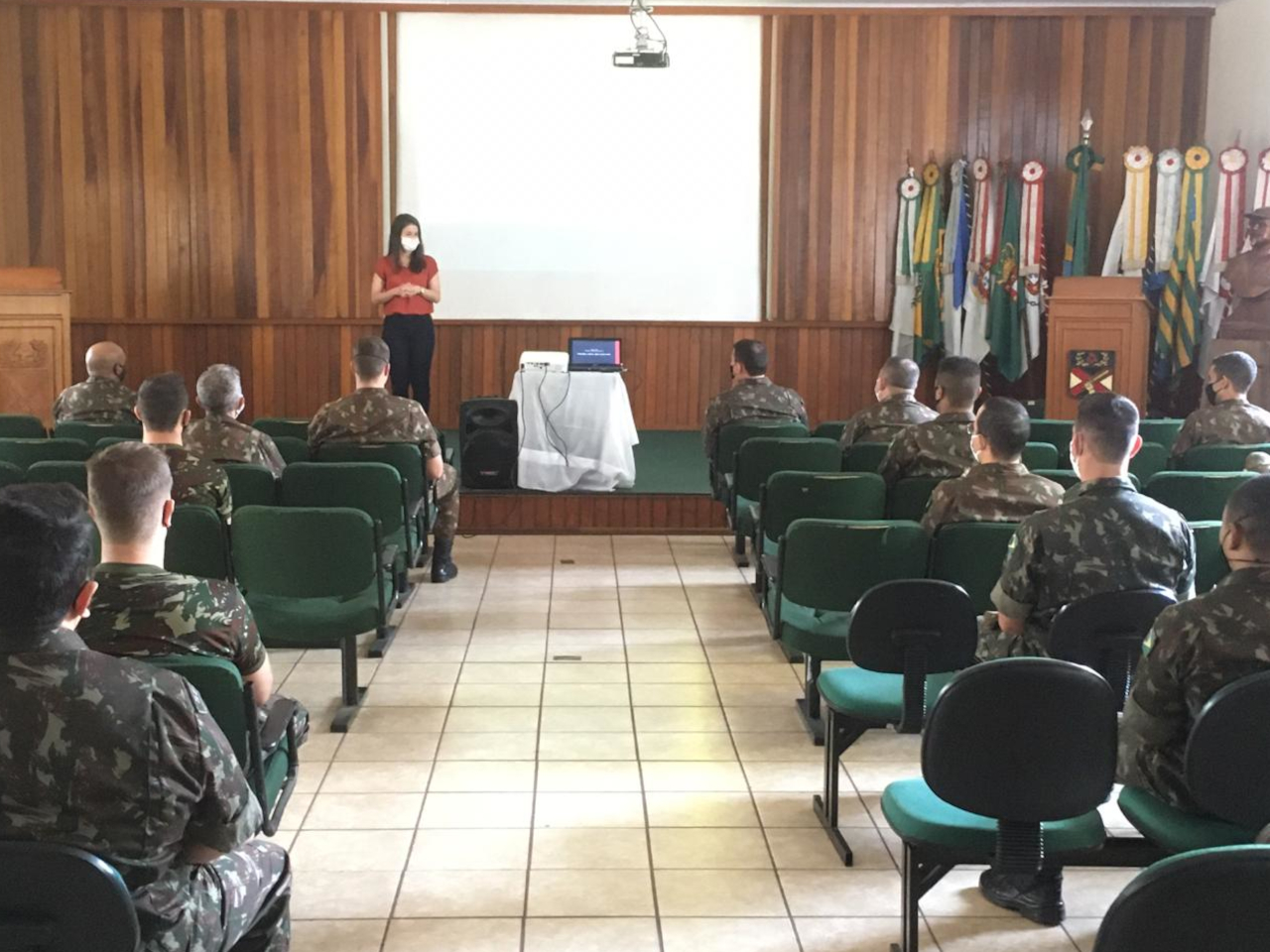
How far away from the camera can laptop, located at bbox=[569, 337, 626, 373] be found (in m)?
9.24

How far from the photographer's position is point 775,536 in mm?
5836

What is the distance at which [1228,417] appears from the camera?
252 inches

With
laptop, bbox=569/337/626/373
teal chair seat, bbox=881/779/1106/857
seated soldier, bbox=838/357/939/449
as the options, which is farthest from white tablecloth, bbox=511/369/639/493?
teal chair seat, bbox=881/779/1106/857

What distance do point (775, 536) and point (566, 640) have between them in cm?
114

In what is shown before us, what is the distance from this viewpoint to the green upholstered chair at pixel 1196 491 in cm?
536

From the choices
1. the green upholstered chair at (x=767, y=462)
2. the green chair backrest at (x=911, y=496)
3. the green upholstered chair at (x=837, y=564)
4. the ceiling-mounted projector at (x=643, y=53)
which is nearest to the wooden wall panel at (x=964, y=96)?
the ceiling-mounted projector at (x=643, y=53)

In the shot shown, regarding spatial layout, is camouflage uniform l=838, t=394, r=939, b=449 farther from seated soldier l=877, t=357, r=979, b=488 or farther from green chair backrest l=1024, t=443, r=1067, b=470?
seated soldier l=877, t=357, r=979, b=488

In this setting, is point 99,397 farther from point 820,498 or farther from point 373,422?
point 820,498

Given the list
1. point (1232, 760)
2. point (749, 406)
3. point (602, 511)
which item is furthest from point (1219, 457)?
point (602, 511)

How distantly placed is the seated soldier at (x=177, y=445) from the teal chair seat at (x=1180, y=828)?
3375 mm

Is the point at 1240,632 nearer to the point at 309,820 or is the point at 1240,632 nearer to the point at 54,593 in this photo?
the point at 54,593

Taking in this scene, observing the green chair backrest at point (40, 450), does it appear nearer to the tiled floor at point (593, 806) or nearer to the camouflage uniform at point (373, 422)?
the camouflage uniform at point (373, 422)

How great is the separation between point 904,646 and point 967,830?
81 cm

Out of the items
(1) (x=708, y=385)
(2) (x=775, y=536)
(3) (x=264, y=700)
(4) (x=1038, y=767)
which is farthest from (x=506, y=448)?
(4) (x=1038, y=767)
